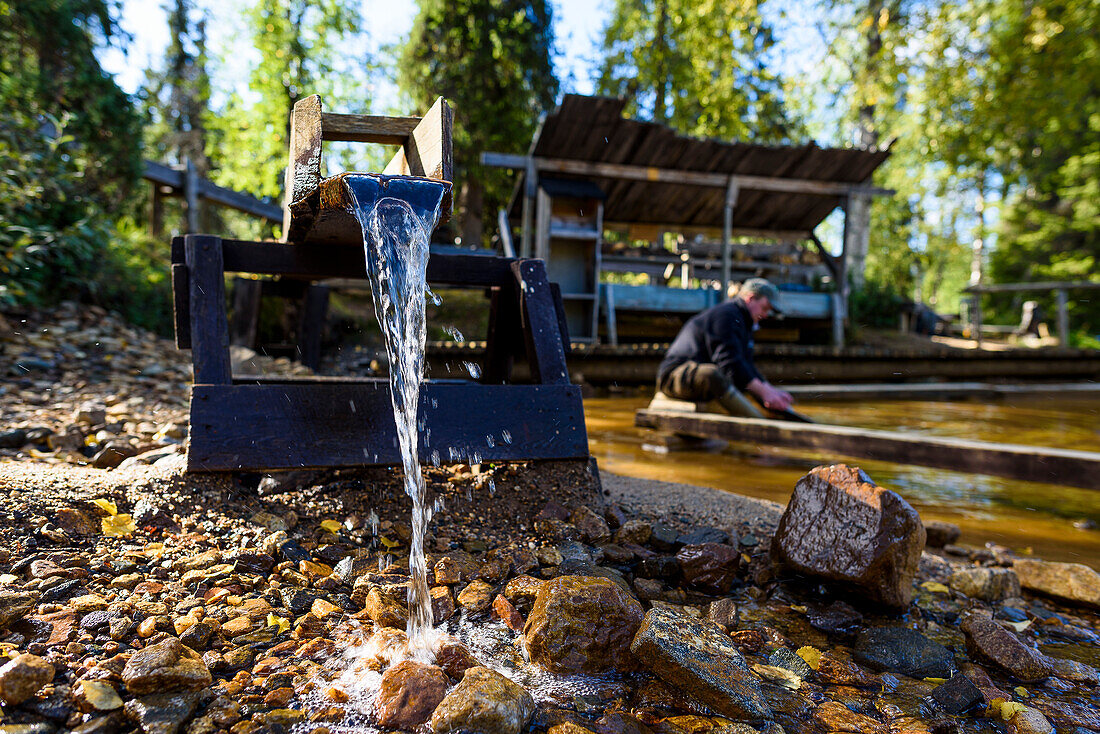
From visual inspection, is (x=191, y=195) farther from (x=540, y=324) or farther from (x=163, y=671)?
(x=163, y=671)

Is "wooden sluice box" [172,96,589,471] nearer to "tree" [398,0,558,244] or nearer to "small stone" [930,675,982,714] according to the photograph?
"small stone" [930,675,982,714]

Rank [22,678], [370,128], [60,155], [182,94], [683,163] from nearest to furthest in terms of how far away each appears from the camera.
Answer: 1. [22,678]
2. [370,128]
3. [60,155]
4. [683,163]
5. [182,94]

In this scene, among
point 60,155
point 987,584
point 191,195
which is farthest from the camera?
point 191,195

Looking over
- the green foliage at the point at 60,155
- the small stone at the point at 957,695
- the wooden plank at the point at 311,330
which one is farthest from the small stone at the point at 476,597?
the wooden plank at the point at 311,330

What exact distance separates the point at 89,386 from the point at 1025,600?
6.04 metres

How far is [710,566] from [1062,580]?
149cm

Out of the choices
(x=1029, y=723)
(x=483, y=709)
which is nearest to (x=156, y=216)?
(x=483, y=709)

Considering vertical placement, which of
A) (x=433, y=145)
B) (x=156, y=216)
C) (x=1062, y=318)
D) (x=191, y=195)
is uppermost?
(x=191, y=195)

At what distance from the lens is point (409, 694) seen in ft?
4.96

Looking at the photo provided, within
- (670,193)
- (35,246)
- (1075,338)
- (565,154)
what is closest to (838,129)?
(1075,338)

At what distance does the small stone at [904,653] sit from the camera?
6.18 ft

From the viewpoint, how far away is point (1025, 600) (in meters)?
2.49

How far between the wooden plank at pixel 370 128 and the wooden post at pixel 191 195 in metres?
7.99

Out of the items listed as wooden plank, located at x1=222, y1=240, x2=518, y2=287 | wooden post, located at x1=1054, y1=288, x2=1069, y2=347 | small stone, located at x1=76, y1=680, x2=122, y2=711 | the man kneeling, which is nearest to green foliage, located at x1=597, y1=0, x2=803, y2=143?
wooden post, located at x1=1054, y1=288, x2=1069, y2=347
